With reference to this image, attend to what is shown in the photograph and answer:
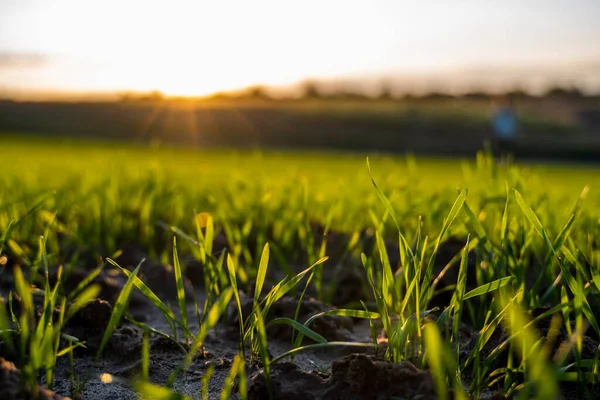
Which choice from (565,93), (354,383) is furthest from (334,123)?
(354,383)

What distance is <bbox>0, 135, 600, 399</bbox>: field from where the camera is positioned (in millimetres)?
934

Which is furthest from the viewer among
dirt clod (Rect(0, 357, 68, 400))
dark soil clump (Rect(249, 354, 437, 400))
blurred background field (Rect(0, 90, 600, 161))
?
blurred background field (Rect(0, 90, 600, 161))

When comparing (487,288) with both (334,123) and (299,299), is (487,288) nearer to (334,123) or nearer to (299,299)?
(299,299)

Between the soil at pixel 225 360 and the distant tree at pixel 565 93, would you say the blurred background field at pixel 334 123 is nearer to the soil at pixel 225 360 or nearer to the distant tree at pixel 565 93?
the distant tree at pixel 565 93

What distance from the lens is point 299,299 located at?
4.39 feet

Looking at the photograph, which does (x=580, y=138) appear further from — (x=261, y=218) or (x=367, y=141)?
(x=261, y=218)

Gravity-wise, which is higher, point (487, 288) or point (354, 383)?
point (487, 288)

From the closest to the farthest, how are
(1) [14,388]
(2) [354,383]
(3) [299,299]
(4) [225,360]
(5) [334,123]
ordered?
(1) [14,388]
(2) [354,383]
(4) [225,360]
(3) [299,299]
(5) [334,123]

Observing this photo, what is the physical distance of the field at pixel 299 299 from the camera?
93cm

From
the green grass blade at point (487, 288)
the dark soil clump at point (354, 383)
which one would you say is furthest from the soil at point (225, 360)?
the green grass blade at point (487, 288)

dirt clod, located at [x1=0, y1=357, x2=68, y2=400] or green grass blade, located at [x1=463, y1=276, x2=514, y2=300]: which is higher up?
green grass blade, located at [x1=463, y1=276, x2=514, y2=300]

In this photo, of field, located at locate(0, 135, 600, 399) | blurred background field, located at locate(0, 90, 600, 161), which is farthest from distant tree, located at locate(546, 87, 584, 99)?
field, located at locate(0, 135, 600, 399)

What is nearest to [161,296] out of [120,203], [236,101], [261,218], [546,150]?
[261,218]

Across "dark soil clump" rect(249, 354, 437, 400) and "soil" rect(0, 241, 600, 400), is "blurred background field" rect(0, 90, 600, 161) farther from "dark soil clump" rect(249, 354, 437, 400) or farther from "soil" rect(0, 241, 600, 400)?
"dark soil clump" rect(249, 354, 437, 400)
